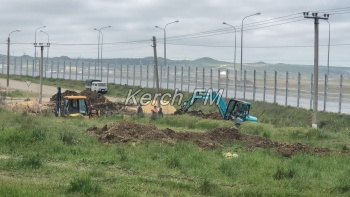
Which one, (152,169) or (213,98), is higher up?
(213,98)

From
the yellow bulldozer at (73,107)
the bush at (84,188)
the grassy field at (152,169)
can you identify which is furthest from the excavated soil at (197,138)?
the yellow bulldozer at (73,107)

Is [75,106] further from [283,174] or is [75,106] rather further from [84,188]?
[84,188]

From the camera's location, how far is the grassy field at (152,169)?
37.4ft

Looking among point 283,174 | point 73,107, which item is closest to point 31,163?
point 283,174

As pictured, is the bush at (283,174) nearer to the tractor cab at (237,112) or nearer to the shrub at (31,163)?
the shrub at (31,163)

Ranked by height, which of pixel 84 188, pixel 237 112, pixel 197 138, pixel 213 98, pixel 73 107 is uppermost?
pixel 213 98

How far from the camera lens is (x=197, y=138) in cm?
2230

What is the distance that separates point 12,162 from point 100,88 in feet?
182

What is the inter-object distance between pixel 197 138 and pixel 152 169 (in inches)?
293

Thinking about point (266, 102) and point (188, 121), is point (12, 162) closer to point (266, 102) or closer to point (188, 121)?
point (188, 121)

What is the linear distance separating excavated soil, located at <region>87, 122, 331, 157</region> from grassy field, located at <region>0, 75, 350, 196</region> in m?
0.60

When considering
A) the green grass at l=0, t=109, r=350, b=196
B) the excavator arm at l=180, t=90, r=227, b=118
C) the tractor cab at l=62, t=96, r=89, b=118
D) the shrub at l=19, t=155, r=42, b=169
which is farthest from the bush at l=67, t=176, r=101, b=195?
the excavator arm at l=180, t=90, r=227, b=118

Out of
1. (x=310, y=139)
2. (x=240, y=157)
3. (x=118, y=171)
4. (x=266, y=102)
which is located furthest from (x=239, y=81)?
(x=118, y=171)

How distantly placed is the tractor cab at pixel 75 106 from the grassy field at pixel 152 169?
13.9 m
